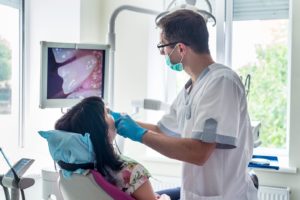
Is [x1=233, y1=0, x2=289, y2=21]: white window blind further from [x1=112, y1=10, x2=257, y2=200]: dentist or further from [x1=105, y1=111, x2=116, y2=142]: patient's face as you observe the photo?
[x1=105, y1=111, x2=116, y2=142]: patient's face

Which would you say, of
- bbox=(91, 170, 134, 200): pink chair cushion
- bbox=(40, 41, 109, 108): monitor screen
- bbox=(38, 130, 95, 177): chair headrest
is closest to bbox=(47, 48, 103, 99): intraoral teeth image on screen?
bbox=(40, 41, 109, 108): monitor screen

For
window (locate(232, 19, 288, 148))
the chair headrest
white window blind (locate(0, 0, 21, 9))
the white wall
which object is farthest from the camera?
window (locate(232, 19, 288, 148))

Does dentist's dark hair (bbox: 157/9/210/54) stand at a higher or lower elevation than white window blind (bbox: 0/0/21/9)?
lower

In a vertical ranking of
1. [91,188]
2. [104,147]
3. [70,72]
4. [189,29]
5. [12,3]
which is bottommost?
[91,188]

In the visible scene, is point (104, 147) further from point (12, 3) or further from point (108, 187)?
point (12, 3)

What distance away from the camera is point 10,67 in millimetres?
2580

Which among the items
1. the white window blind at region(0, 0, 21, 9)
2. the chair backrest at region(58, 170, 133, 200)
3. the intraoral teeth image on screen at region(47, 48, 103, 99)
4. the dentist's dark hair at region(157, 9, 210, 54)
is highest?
the white window blind at region(0, 0, 21, 9)

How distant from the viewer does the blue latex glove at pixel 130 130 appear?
145 cm

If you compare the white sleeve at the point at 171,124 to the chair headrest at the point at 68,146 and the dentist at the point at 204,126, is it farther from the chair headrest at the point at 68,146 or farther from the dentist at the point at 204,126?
the chair headrest at the point at 68,146

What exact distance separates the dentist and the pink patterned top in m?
0.13

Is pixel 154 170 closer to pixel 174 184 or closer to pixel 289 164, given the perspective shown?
pixel 174 184

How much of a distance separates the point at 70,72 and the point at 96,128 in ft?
2.07

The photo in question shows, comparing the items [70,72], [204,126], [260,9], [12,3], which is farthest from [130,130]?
[260,9]

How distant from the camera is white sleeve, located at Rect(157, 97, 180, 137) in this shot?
6.08ft
